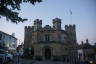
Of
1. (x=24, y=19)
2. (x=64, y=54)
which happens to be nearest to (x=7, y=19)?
(x=24, y=19)

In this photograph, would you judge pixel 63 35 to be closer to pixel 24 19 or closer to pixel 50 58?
pixel 50 58

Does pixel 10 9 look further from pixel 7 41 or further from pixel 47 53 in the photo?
pixel 7 41

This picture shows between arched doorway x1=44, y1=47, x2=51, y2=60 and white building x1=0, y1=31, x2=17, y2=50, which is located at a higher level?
white building x1=0, y1=31, x2=17, y2=50

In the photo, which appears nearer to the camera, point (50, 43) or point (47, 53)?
point (50, 43)

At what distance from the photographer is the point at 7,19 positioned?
1761 centimetres

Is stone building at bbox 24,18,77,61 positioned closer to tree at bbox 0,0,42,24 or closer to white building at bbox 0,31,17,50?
white building at bbox 0,31,17,50

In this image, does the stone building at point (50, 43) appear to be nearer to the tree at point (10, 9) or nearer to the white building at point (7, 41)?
the white building at point (7, 41)

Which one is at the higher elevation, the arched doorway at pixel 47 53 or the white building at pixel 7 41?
the white building at pixel 7 41

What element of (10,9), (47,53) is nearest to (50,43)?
(47,53)

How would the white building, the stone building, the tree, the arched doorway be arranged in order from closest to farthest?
the tree
the stone building
the arched doorway
the white building

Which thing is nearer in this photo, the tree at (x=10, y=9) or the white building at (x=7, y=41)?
the tree at (x=10, y=9)

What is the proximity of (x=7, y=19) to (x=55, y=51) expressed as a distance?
31327 mm

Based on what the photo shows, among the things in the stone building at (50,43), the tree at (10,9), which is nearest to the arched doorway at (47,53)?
the stone building at (50,43)

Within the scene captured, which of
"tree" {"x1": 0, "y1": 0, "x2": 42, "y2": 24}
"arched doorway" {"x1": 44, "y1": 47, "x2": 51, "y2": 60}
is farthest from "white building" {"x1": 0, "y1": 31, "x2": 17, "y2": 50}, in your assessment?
"tree" {"x1": 0, "y1": 0, "x2": 42, "y2": 24}
